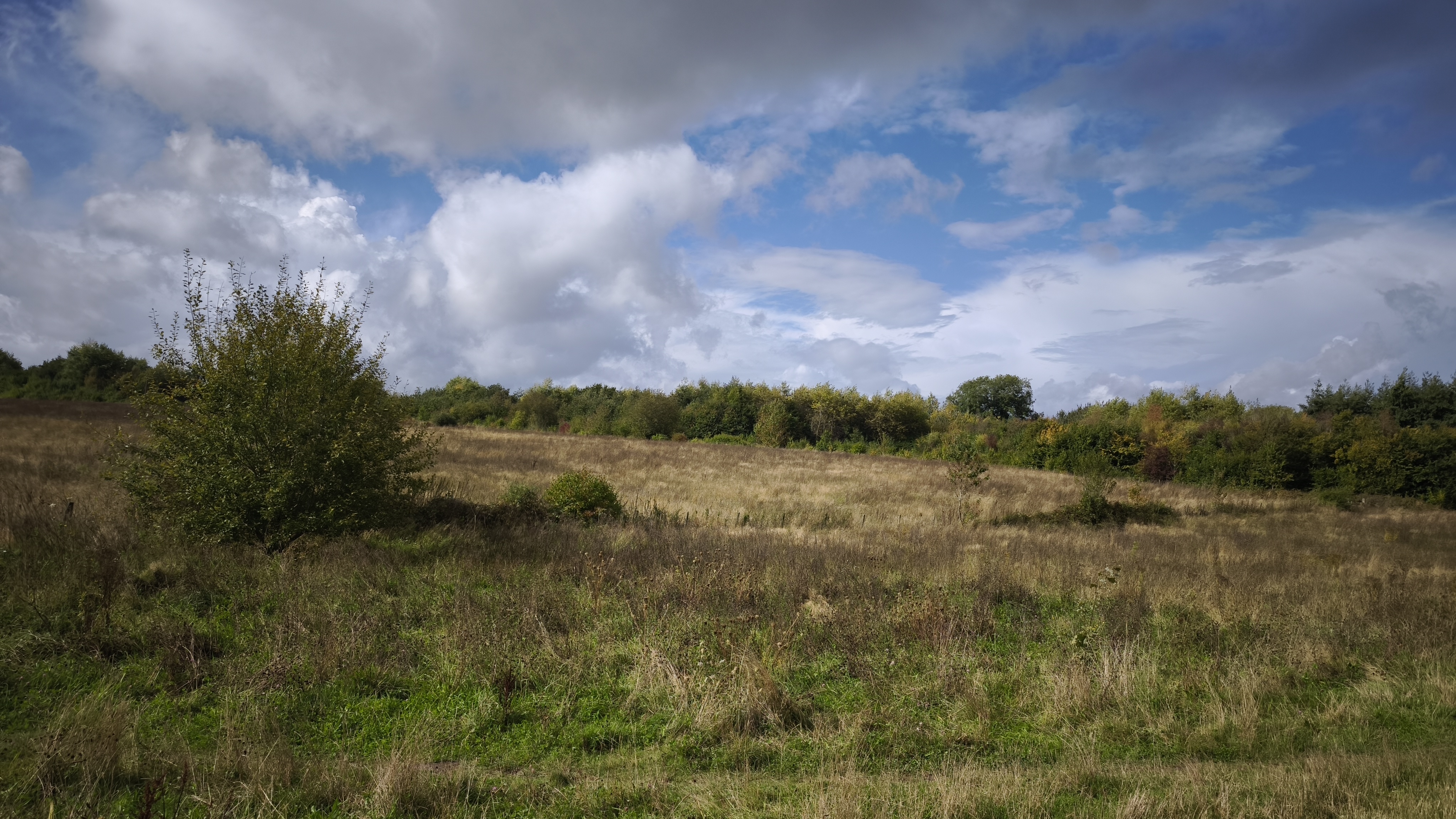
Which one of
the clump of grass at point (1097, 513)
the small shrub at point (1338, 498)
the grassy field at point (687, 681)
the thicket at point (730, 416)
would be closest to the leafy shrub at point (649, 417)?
the thicket at point (730, 416)

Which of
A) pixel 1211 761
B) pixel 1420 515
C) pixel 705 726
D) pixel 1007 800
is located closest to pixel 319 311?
pixel 705 726

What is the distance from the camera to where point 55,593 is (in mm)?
7422

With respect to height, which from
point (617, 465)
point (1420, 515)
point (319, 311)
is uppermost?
point (319, 311)

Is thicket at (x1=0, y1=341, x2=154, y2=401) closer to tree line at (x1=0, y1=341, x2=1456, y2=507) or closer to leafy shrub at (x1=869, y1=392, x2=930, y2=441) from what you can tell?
tree line at (x1=0, y1=341, x2=1456, y2=507)

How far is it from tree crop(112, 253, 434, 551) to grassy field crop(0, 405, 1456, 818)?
1.89ft

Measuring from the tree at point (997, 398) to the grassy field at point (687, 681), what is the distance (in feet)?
271

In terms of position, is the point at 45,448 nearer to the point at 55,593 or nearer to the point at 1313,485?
the point at 55,593

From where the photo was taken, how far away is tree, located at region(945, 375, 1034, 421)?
91188 millimetres

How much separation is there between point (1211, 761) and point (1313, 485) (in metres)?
38.7

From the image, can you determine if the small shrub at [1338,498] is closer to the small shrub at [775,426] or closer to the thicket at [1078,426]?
the thicket at [1078,426]

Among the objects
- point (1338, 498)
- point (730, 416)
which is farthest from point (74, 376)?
point (1338, 498)

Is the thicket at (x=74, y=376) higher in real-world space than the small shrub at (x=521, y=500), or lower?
higher

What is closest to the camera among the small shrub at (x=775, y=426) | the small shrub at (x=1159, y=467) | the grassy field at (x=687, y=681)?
the grassy field at (x=687, y=681)

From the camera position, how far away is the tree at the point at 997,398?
91188 millimetres
